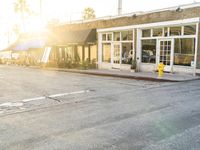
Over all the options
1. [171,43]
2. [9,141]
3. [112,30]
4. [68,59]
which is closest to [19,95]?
[9,141]

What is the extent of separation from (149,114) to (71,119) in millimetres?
2205

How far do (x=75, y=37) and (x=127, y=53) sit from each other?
7.15 meters

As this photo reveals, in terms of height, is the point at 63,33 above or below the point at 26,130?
above

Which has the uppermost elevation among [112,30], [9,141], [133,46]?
[112,30]

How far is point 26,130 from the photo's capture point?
20.2 ft

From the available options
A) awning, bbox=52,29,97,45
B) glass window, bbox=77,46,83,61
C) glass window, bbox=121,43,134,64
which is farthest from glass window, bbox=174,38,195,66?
glass window, bbox=77,46,83,61

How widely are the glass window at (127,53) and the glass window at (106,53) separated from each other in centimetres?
192

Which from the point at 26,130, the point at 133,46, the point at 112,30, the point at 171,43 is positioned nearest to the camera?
the point at 26,130

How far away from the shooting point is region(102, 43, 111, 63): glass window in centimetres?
2526

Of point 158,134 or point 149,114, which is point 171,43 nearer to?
point 149,114

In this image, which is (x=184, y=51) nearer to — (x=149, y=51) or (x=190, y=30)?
(x=190, y=30)

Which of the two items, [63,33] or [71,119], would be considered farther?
[63,33]

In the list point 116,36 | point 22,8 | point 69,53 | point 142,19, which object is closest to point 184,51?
point 142,19

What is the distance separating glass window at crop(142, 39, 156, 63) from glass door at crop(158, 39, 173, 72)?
0.65 metres
